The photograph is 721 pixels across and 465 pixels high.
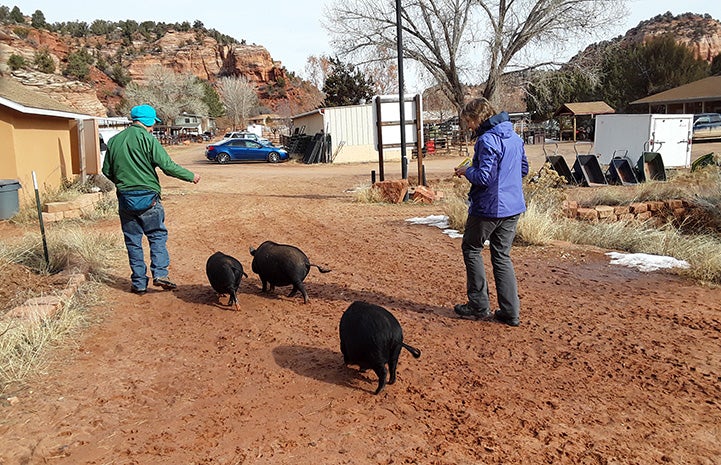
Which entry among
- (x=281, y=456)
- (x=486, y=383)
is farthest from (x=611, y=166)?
(x=281, y=456)

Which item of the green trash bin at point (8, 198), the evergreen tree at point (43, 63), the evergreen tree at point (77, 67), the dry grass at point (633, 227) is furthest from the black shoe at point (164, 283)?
the evergreen tree at point (77, 67)

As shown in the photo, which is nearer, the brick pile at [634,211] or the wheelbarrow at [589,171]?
the brick pile at [634,211]

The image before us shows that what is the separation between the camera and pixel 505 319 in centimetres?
464

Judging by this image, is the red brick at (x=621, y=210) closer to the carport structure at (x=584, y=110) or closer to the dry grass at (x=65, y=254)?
the dry grass at (x=65, y=254)

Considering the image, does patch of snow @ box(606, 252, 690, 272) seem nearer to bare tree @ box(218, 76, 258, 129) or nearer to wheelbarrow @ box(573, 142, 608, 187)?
wheelbarrow @ box(573, 142, 608, 187)

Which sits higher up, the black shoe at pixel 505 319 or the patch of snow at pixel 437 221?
the patch of snow at pixel 437 221

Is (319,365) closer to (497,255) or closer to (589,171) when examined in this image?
(497,255)

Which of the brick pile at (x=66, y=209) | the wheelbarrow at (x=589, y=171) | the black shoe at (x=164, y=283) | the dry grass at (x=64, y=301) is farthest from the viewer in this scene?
the wheelbarrow at (x=589, y=171)

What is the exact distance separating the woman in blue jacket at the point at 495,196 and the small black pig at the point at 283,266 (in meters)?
1.51

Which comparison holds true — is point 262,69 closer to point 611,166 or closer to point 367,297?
point 611,166

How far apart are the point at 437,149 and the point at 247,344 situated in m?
32.9

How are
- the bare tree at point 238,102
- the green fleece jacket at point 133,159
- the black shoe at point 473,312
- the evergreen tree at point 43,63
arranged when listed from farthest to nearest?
the bare tree at point 238,102, the evergreen tree at point 43,63, the green fleece jacket at point 133,159, the black shoe at point 473,312

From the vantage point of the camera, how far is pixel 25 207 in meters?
11.4

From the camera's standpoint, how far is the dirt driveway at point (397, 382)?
2893mm
